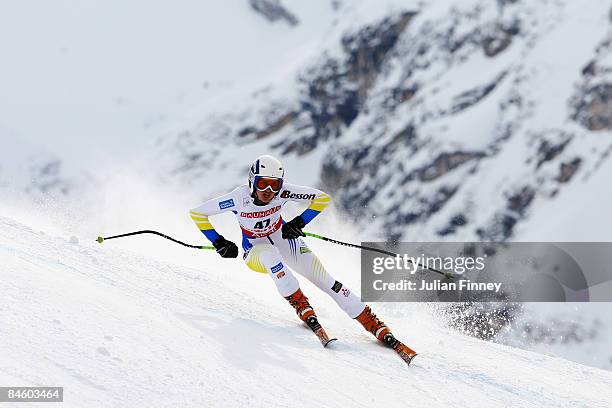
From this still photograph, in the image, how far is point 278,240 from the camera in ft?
32.1

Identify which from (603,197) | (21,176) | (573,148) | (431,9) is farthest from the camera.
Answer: (21,176)

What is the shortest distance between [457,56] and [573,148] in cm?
3418

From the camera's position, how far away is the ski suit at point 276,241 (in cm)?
920

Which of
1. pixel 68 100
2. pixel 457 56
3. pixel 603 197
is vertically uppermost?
pixel 68 100

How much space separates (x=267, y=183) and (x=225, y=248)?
2.99 feet

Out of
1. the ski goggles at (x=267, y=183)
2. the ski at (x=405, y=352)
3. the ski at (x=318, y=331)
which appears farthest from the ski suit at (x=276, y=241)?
the ski at (x=405, y=352)

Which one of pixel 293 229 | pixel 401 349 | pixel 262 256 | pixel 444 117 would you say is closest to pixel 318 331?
pixel 401 349

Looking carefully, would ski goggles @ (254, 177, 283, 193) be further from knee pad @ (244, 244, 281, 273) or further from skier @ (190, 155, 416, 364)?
knee pad @ (244, 244, 281, 273)

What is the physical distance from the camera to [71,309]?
6926mm

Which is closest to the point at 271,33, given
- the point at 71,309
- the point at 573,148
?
the point at 573,148

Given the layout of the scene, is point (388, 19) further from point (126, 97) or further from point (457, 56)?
point (126, 97)

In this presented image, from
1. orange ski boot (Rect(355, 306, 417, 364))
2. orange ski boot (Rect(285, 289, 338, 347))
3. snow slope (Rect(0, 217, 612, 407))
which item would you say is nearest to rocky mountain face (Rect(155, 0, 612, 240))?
snow slope (Rect(0, 217, 612, 407))

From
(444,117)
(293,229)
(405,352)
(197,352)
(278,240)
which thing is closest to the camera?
(197,352)

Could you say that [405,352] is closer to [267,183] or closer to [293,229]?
[293,229]
